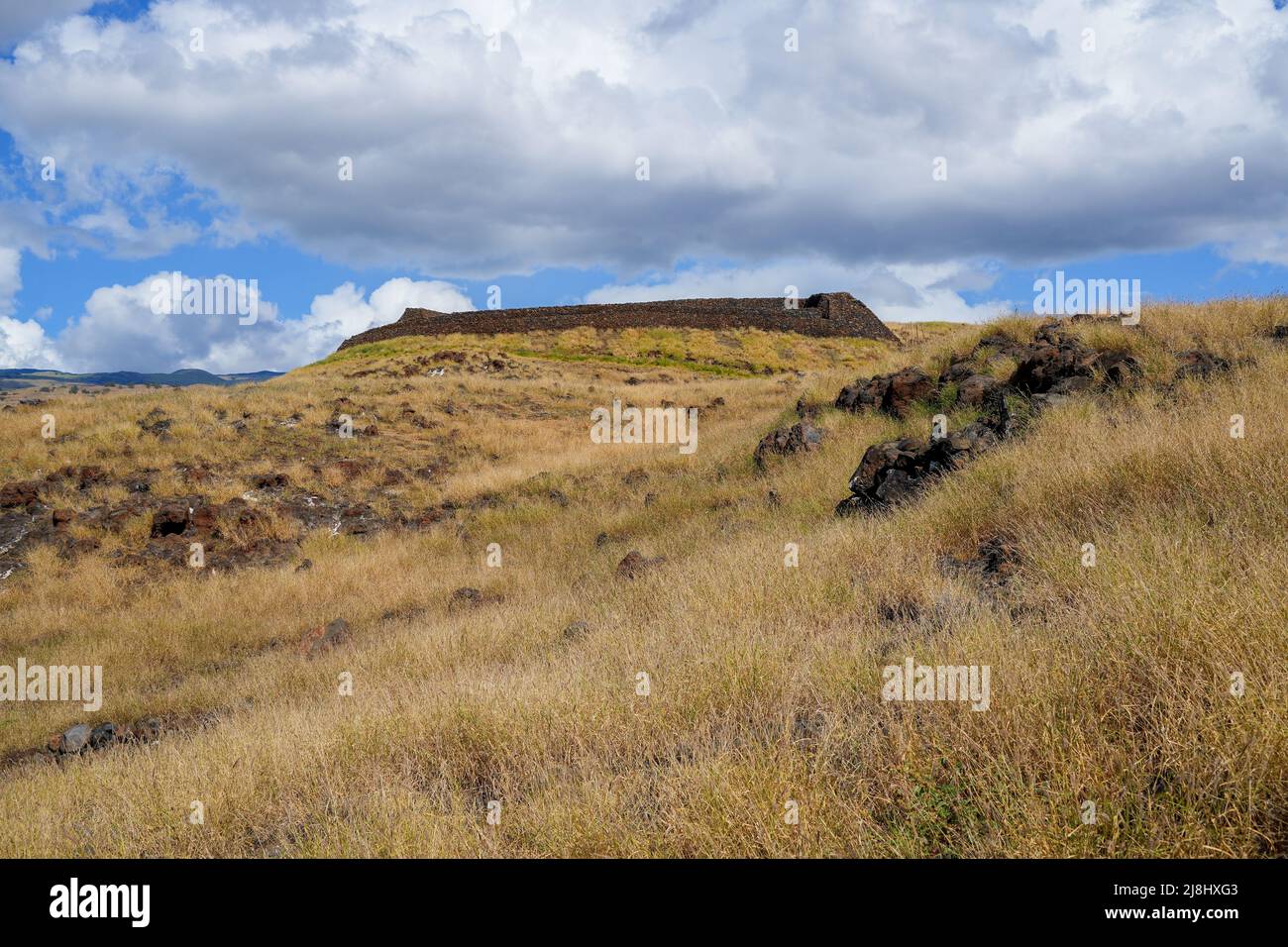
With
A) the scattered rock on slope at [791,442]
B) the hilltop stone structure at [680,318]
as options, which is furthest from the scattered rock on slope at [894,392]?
the hilltop stone structure at [680,318]

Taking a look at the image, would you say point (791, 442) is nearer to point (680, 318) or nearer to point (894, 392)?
point (894, 392)

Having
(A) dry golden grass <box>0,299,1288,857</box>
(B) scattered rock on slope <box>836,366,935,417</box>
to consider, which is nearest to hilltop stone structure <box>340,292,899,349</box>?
(B) scattered rock on slope <box>836,366,935,417</box>

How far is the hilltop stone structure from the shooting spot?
5084cm

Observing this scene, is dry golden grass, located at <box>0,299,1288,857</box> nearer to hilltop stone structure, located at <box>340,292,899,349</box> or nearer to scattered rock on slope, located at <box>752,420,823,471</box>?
scattered rock on slope, located at <box>752,420,823,471</box>

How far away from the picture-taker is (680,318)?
168ft

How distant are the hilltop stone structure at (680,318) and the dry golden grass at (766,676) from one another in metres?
40.6

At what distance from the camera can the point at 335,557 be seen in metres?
→ 12.0

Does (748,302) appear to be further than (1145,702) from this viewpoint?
Yes

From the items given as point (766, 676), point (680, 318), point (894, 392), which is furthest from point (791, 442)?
point (680, 318)

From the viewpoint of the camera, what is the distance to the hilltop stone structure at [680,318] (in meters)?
50.8

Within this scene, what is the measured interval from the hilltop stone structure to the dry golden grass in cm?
4057
